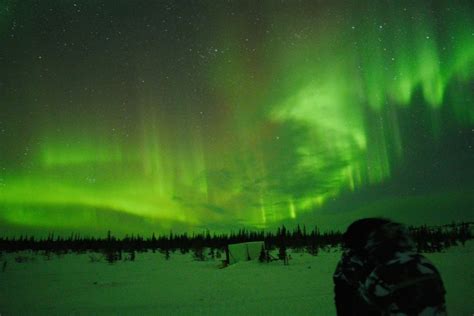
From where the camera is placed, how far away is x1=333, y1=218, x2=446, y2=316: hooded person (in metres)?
2.14

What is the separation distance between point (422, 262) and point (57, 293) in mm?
9885

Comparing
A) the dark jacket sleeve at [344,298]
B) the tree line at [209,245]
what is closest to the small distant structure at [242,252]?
the tree line at [209,245]

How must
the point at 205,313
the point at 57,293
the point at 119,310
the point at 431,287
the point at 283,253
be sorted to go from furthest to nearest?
the point at 283,253 < the point at 57,293 < the point at 119,310 < the point at 205,313 < the point at 431,287

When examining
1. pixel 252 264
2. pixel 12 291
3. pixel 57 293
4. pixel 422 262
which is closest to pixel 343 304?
pixel 422 262

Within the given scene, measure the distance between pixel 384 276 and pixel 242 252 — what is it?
1428cm

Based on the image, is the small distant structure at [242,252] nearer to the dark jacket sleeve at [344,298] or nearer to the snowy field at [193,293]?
the snowy field at [193,293]

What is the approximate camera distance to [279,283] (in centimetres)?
962

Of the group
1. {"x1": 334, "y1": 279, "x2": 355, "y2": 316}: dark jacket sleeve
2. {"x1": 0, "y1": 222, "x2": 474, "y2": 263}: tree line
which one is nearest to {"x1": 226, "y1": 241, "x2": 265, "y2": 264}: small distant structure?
{"x1": 0, "y1": 222, "x2": 474, "y2": 263}: tree line

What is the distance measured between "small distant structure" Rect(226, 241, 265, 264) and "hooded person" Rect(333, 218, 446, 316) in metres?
13.4

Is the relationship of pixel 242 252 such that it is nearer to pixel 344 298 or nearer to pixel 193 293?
pixel 193 293

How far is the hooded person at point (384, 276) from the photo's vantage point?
2.14 m

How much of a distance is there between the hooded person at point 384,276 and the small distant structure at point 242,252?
1341 centimetres

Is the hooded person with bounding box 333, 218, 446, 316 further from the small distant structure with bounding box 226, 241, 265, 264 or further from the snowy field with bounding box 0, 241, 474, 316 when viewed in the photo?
the small distant structure with bounding box 226, 241, 265, 264

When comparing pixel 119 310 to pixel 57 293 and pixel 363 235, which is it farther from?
pixel 363 235
